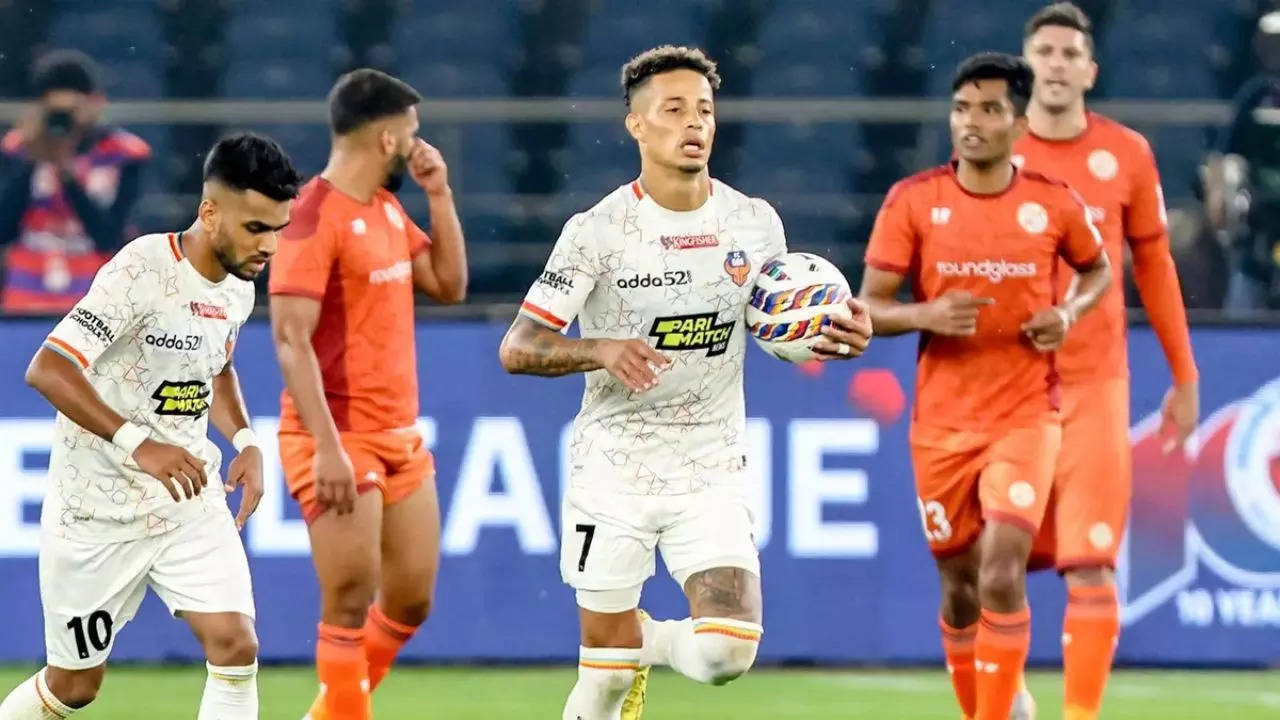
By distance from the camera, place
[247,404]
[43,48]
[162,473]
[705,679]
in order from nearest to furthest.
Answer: [162,473] → [705,679] → [247,404] → [43,48]

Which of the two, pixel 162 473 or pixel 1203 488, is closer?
pixel 162 473

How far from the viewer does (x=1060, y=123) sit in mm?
7898

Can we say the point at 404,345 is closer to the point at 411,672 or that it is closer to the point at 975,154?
the point at 975,154

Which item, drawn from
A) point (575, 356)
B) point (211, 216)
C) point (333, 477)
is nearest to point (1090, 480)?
point (575, 356)

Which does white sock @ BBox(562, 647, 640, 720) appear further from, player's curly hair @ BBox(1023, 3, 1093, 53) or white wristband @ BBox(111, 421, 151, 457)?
player's curly hair @ BBox(1023, 3, 1093, 53)

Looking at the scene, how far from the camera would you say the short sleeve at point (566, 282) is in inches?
254

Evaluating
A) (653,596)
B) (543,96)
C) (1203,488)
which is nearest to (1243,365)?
(1203,488)

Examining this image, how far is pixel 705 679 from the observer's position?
21.4 ft

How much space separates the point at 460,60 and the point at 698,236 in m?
7.54

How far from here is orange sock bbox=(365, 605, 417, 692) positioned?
7.68m

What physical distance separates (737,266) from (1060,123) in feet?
6.15

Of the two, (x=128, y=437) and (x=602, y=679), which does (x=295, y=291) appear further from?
(x=602, y=679)

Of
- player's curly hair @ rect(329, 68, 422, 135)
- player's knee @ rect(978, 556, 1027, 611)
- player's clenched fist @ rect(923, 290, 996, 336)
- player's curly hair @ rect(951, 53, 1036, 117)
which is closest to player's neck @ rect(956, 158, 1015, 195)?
player's curly hair @ rect(951, 53, 1036, 117)

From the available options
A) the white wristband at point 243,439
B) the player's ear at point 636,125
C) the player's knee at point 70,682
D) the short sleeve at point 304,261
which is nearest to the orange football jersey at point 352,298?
the short sleeve at point 304,261
